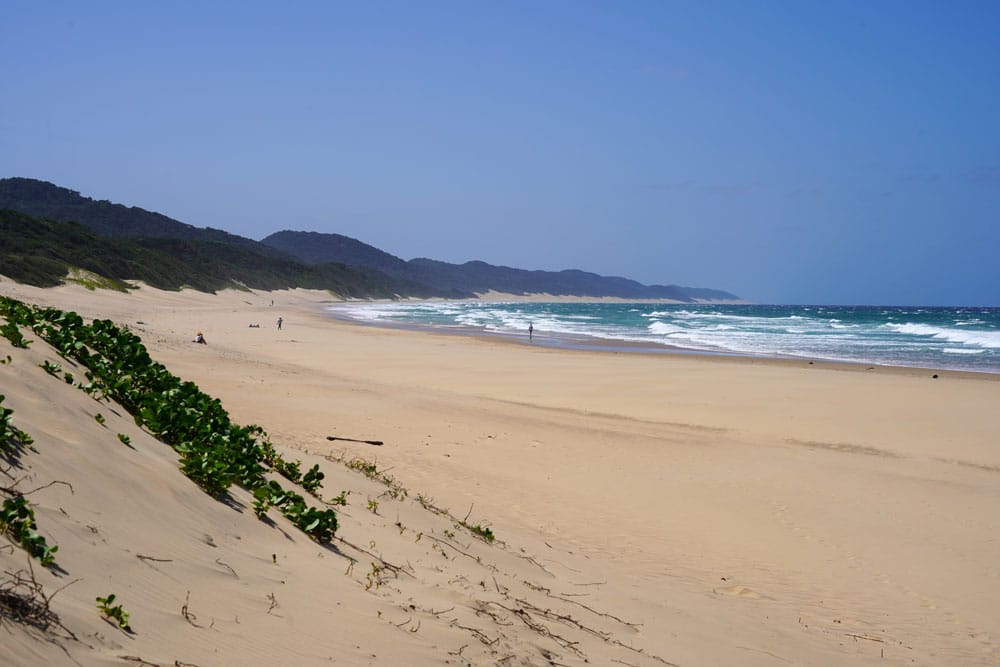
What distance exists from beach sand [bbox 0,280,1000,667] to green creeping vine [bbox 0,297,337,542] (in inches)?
7.0

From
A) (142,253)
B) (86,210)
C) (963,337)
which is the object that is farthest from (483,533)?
(86,210)

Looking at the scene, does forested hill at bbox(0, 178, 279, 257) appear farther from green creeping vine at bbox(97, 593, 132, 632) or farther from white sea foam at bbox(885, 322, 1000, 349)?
green creeping vine at bbox(97, 593, 132, 632)

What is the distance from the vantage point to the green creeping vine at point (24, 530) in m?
2.90

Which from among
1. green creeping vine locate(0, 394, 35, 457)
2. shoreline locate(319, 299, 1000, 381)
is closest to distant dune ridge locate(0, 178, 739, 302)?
shoreline locate(319, 299, 1000, 381)

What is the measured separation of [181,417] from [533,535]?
134 inches

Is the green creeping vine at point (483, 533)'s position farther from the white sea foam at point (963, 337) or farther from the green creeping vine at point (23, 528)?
the white sea foam at point (963, 337)

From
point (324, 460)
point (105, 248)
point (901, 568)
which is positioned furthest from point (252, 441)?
point (105, 248)

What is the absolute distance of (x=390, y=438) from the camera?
11.1 meters

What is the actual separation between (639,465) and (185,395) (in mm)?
6643

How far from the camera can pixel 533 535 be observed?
291 inches

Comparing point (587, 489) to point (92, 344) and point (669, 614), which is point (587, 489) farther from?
point (92, 344)

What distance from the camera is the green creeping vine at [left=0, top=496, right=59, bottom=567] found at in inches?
114

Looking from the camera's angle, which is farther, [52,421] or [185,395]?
[185,395]

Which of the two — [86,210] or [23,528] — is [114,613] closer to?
[23,528]
